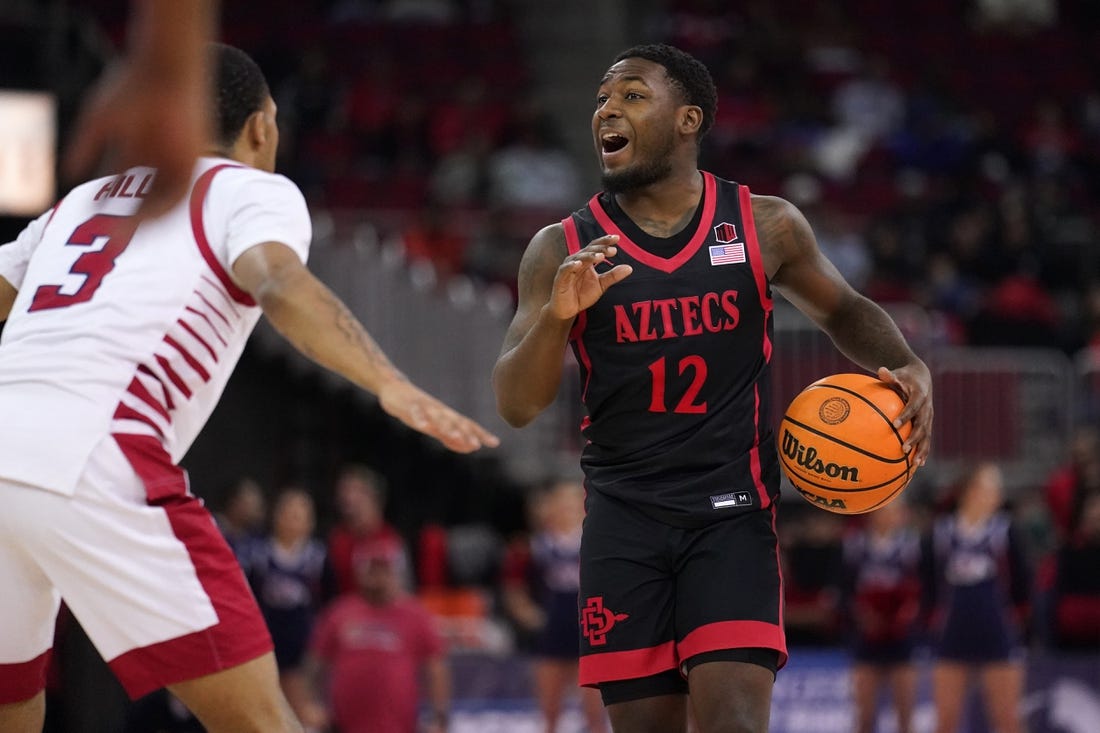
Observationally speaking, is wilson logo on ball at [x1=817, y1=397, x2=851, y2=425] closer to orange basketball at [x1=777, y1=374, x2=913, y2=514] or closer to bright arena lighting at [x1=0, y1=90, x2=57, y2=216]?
orange basketball at [x1=777, y1=374, x2=913, y2=514]

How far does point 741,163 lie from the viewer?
18.7 metres

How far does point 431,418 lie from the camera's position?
375cm

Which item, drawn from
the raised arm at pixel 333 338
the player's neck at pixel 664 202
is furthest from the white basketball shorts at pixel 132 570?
the player's neck at pixel 664 202

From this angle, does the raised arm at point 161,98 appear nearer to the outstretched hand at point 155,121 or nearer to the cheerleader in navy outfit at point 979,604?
the outstretched hand at point 155,121

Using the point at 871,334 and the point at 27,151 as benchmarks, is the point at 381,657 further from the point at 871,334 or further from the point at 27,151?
the point at 871,334

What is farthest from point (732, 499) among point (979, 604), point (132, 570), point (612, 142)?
point (979, 604)

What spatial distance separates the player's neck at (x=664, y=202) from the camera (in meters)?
5.18

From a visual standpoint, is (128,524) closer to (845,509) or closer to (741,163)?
(845,509)

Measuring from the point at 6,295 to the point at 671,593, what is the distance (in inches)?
84.8

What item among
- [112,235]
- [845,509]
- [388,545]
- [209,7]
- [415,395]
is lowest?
[388,545]

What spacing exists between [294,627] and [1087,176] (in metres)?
12.5

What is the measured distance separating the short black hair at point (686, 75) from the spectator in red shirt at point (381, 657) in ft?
23.1

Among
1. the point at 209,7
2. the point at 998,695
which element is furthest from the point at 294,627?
the point at 209,7

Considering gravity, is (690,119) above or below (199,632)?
above
